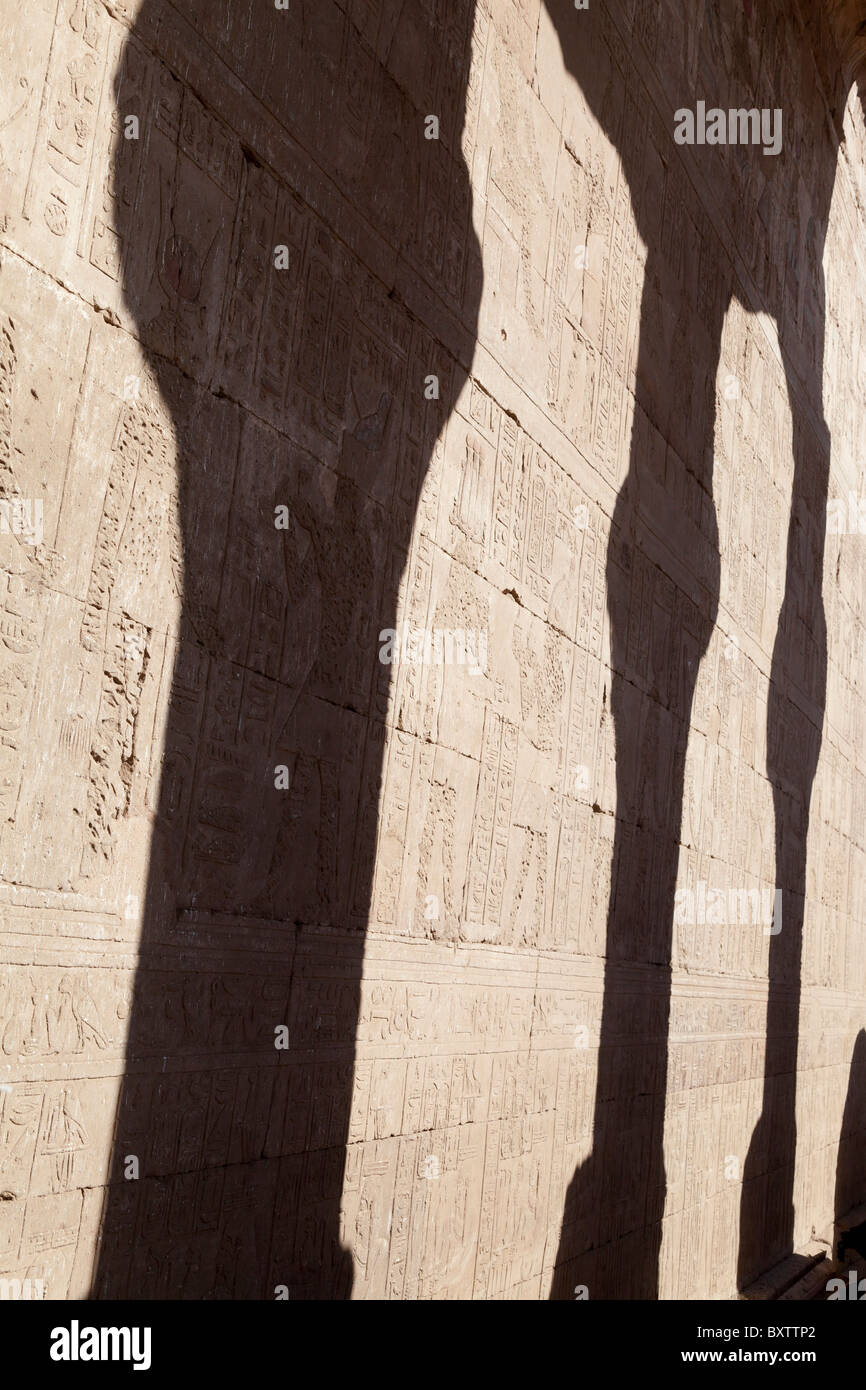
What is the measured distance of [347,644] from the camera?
424 centimetres

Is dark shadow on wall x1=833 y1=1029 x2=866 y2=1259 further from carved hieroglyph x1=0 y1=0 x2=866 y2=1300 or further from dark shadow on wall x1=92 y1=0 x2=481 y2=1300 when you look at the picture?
dark shadow on wall x1=92 y1=0 x2=481 y2=1300

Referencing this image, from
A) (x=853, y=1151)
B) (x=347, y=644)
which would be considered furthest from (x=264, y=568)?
(x=853, y=1151)

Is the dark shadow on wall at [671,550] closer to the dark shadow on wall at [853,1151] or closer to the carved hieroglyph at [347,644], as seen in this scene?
the carved hieroglyph at [347,644]

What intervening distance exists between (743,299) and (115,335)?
6711 millimetres

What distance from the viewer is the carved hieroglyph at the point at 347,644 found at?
10.1 ft

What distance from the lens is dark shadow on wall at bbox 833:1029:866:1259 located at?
12062mm

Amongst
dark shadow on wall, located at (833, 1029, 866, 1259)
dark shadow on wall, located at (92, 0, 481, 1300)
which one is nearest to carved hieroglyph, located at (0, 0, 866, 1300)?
dark shadow on wall, located at (92, 0, 481, 1300)

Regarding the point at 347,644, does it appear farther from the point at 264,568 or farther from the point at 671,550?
the point at 671,550

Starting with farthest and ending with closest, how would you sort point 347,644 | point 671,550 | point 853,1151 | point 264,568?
point 853,1151
point 671,550
point 347,644
point 264,568

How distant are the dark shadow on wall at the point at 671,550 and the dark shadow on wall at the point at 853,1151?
7.07 ft

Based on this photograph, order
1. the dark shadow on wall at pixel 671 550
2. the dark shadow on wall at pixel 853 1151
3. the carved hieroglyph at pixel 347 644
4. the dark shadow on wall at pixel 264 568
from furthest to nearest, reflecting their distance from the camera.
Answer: the dark shadow on wall at pixel 853 1151, the dark shadow on wall at pixel 671 550, the dark shadow on wall at pixel 264 568, the carved hieroglyph at pixel 347 644

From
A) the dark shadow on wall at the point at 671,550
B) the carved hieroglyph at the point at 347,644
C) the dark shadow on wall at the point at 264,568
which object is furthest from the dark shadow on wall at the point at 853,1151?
the dark shadow on wall at the point at 264,568

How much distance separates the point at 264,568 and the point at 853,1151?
36.6ft

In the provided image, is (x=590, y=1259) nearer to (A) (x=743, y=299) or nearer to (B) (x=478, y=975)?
(B) (x=478, y=975)
